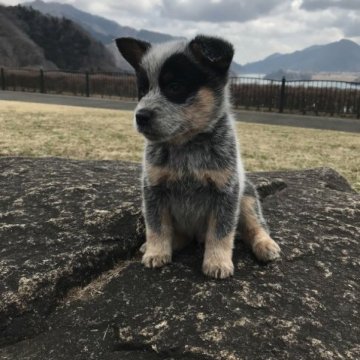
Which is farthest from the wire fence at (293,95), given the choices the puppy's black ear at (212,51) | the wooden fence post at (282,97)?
the puppy's black ear at (212,51)

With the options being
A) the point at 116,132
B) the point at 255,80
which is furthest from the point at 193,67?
the point at 255,80

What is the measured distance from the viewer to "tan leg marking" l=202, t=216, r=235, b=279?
11.5 feet

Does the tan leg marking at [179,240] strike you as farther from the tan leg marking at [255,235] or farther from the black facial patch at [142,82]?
the black facial patch at [142,82]

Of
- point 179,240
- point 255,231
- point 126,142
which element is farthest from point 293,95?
point 179,240

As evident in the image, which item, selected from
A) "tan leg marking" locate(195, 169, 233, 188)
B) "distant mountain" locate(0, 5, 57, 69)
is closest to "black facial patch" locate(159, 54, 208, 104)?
"tan leg marking" locate(195, 169, 233, 188)

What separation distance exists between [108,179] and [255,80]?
76.2 ft

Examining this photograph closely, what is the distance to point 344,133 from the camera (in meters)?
18.1

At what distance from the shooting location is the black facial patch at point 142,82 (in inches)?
138

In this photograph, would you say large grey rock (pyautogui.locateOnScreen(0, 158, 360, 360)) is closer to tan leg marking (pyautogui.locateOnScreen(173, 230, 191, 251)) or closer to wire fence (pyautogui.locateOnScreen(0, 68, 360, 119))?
tan leg marking (pyautogui.locateOnScreen(173, 230, 191, 251))

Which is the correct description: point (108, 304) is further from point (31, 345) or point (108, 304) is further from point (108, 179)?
point (108, 179)

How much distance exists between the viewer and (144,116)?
129 inches

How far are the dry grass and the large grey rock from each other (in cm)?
625

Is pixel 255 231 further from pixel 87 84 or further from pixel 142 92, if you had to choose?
pixel 87 84

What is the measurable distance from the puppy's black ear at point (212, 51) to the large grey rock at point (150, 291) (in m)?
1.58
